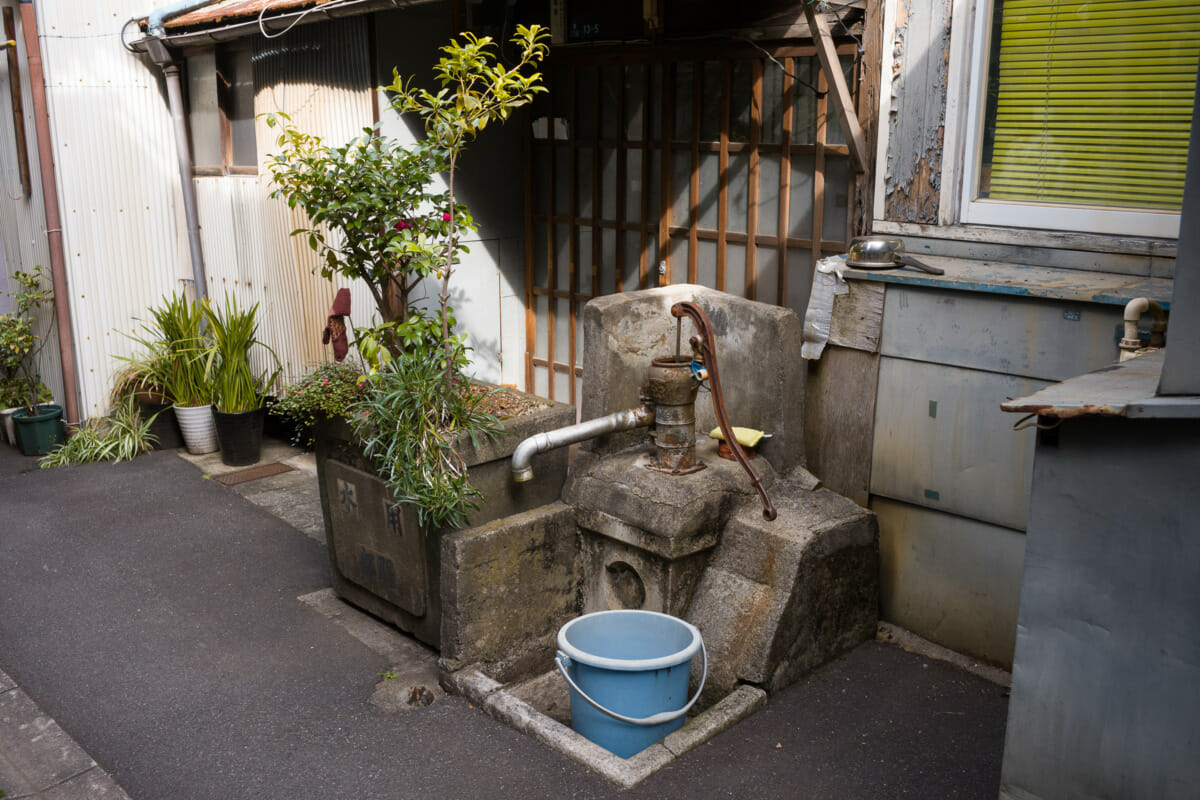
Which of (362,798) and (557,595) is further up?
(557,595)

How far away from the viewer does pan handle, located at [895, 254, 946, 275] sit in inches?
202

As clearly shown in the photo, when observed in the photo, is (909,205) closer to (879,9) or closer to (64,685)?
(879,9)

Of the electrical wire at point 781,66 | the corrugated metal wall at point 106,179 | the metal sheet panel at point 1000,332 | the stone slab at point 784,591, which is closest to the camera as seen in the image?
the metal sheet panel at point 1000,332

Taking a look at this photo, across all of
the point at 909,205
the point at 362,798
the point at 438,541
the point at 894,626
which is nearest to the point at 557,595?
the point at 438,541

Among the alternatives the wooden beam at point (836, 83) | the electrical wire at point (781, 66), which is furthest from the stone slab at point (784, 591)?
the electrical wire at point (781, 66)

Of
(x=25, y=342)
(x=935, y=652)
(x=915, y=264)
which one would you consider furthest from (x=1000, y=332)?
(x=25, y=342)

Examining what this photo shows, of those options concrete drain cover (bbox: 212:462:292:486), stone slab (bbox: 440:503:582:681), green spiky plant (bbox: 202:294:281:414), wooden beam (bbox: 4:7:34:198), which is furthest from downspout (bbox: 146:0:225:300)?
stone slab (bbox: 440:503:582:681)

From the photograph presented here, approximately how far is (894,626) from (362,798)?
10.0ft

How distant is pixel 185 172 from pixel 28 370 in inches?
108

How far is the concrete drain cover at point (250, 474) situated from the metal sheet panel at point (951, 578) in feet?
18.7

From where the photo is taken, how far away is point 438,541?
5.34 metres

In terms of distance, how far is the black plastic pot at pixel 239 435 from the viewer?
9148 millimetres

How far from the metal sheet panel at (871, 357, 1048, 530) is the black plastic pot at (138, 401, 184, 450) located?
708 cm

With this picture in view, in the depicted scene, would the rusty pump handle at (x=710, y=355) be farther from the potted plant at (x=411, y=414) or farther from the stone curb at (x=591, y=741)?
the stone curb at (x=591, y=741)
